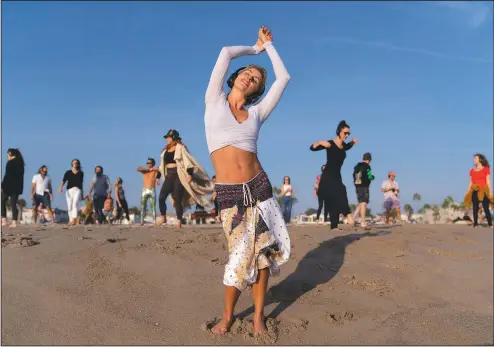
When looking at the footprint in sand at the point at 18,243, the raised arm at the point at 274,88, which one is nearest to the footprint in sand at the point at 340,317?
the raised arm at the point at 274,88

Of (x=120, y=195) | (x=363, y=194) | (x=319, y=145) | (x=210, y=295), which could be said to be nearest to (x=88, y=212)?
(x=120, y=195)

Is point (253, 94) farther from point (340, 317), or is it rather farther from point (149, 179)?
point (149, 179)

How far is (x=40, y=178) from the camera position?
1289 cm

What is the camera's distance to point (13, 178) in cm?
1014

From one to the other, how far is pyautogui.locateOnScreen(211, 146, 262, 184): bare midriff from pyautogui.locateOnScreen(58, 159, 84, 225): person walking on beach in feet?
29.7

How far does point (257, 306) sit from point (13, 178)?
847 centimetres

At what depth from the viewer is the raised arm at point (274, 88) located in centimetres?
363

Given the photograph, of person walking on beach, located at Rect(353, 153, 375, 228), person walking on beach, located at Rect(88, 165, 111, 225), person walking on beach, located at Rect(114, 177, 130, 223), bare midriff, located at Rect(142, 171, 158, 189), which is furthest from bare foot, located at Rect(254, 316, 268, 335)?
person walking on beach, located at Rect(114, 177, 130, 223)

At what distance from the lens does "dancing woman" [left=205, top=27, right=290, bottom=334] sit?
11.3 feet

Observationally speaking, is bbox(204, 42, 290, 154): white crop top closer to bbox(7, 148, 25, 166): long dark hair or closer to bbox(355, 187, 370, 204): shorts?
bbox(355, 187, 370, 204): shorts

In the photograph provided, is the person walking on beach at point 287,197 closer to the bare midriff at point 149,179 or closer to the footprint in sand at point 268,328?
the bare midriff at point 149,179

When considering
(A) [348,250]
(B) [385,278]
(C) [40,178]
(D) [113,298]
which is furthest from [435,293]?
(C) [40,178]

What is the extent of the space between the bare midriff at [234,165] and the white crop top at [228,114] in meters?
0.04

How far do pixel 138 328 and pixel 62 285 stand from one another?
1.04 meters
